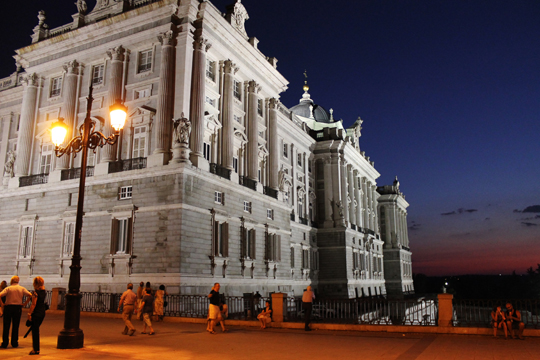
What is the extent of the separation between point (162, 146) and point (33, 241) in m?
12.0

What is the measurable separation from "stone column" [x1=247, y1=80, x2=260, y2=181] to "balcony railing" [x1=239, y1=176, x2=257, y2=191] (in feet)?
1.22

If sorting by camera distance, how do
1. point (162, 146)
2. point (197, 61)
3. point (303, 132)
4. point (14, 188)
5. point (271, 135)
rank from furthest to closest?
1. point (303, 132)
2. point (271, 135)
3. point (14, 188)
4. point (197, 61)
5. point (162, 146)

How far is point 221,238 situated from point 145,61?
526 inches

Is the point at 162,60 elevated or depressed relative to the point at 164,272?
elevated

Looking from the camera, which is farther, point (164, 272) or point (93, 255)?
point (93, 255)

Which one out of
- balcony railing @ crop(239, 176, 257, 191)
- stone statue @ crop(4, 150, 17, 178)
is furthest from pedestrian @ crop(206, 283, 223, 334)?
stone statue @ crop(4, 150, 17, 178)

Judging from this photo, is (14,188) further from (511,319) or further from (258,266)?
(511,319)

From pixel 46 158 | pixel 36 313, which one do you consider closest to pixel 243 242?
pixel 46 158

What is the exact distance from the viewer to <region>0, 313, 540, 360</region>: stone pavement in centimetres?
1254

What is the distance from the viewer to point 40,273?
104ft

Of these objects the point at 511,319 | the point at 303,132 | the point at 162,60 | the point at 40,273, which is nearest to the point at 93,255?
the point at 40,273

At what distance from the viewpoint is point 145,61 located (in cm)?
3253

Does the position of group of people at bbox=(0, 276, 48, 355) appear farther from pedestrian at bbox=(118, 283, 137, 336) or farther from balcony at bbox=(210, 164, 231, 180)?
balcony at bbox=(210, 164, 231, 180)

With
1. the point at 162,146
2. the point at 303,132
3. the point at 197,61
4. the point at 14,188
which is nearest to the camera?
the point at 162,146
